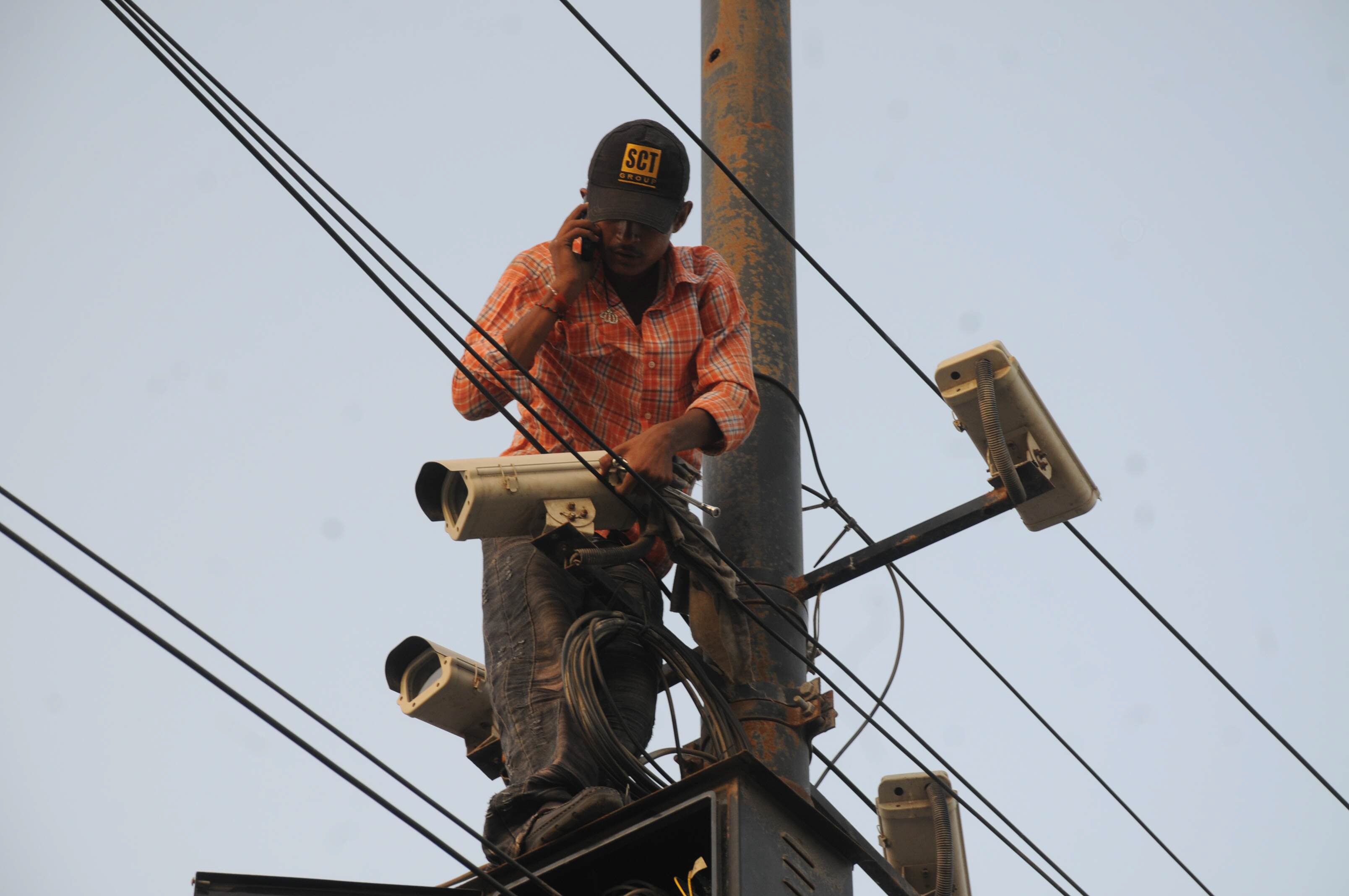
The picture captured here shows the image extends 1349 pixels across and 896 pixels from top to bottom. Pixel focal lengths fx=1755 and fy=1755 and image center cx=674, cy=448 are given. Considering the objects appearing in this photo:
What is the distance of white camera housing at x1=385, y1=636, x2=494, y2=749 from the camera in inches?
250

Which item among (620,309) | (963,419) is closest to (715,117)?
(620,309)

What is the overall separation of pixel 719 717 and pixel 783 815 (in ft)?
2.43

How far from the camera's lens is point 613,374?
19.0ft

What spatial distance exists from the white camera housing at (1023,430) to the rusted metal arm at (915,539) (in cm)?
4

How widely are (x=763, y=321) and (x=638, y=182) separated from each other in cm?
90

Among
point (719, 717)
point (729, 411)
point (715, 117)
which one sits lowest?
point (719, 717)

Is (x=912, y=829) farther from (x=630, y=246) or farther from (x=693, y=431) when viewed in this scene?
(x=630, y=246)

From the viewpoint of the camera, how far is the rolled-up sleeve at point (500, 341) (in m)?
5.41

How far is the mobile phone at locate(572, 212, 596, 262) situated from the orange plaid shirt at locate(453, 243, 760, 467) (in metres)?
0.06

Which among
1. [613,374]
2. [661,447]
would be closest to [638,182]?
[613,374]

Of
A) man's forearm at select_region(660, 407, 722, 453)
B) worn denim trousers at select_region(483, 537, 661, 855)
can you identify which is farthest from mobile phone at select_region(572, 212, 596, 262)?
worn denim trousers at select_region(483, 537, 661, 855)

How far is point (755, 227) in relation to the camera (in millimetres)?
6500

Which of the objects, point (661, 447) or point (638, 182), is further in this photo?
point (638, 182)

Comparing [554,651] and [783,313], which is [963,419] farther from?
[554,651]
